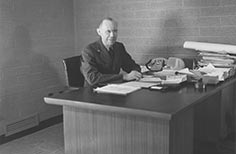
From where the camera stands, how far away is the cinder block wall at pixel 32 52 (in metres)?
3.54

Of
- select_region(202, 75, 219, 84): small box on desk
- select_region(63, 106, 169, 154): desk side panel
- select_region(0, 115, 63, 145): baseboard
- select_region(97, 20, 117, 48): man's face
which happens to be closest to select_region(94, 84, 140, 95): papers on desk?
select_region(63, 106, 169, 154): desk side panel

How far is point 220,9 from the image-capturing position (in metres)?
3.38

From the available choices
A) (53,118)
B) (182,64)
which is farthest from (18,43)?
(182,64)

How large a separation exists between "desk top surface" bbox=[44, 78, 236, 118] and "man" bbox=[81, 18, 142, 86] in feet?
1.19

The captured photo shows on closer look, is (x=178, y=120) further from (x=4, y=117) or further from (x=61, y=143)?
(x=4, y=117)

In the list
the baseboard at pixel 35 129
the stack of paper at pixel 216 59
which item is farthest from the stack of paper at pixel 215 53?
the baseboard at pixel 35 129

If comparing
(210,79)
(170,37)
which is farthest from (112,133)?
(170,37)

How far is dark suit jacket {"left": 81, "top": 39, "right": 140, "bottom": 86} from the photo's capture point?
8.91ft

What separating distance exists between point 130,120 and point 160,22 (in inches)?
79.6

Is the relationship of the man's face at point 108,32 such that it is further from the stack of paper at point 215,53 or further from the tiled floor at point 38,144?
the tiled floor at point 38,144

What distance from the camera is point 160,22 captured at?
3.76 meters

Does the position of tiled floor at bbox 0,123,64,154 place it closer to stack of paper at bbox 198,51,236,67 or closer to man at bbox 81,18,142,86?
man at bbox 81,18,142,86

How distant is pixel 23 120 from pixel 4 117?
25cm

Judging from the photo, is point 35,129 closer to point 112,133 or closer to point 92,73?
point 92,73
